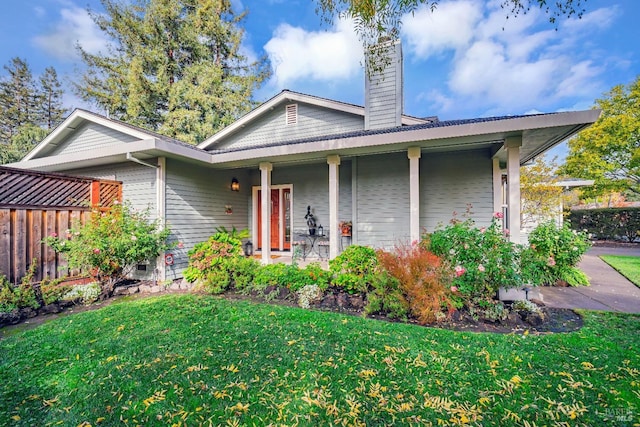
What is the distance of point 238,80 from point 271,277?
15912 millimetres

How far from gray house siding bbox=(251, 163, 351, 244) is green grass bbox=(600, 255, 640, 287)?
668 centimetres

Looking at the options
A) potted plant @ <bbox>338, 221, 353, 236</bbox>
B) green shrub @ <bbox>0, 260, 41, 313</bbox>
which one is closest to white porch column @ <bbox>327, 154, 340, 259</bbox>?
potted plant @ <bbox>338, 221, 353, 236</bbox>

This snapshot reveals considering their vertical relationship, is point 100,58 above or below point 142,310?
above

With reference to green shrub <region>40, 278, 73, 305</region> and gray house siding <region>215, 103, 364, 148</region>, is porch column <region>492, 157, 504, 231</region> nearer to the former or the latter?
gray house siding <region>215, 103, 364, 148</region>

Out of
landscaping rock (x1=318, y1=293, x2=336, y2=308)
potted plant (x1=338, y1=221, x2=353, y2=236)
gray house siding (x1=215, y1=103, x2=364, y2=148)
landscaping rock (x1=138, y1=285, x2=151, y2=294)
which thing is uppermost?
gray house siding (x1=215, y1=103, x2=364, y2=148)

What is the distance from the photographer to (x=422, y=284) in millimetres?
4027

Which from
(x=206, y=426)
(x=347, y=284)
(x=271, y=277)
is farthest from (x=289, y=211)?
(x=206, y=426)

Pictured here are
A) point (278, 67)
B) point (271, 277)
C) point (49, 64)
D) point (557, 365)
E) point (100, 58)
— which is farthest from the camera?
point (49, 64)

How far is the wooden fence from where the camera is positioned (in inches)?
195

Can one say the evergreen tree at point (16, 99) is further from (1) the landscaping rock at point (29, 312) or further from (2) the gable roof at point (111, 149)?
(1) the landscaping rock at point (29, 312)

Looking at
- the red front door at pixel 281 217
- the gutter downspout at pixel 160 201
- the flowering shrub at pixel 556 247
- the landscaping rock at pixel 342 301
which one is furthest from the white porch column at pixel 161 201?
the flowering shrub at pixel 556 247

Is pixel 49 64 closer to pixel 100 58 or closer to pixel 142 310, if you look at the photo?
pixel 100 58

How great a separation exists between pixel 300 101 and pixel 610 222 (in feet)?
54.3

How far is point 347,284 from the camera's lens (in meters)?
4.97
